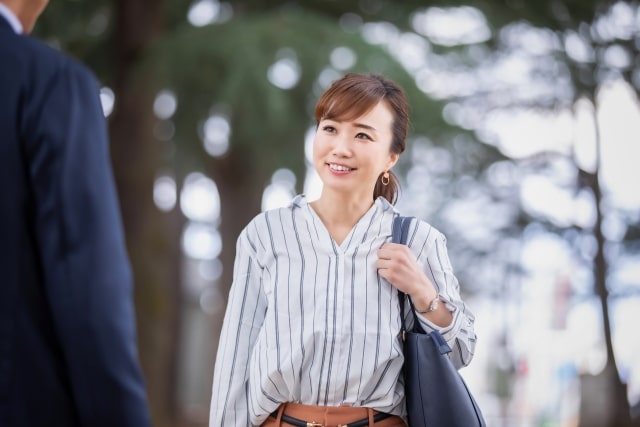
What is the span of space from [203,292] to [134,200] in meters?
26.1

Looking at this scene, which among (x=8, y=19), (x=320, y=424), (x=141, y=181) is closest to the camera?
(x=8, y=19)

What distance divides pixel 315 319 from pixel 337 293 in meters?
0.10

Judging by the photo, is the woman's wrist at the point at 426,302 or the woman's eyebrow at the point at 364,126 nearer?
the woman's wrist at the point at 426,302

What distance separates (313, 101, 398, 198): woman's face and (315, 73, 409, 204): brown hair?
0.02 meters

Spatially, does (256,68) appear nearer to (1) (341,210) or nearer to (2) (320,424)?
(1) (341,210)

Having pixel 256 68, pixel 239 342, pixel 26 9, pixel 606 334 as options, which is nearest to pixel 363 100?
pixel 239 342

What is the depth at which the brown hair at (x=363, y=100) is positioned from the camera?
2920mm

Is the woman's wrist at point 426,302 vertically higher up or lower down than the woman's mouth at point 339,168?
lower down

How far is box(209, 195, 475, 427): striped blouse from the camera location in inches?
107

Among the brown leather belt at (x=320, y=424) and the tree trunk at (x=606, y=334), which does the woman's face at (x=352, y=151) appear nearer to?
the brown leather belt at (x=320, y=424)

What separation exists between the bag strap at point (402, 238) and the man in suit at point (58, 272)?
115 centimetres

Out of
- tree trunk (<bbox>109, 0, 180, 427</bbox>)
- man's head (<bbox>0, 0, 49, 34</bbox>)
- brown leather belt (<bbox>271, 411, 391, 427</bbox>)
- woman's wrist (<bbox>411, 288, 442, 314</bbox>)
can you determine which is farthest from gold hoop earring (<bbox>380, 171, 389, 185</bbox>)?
tree trunk (<bbox>109, 0, 180, 427</bbox>)

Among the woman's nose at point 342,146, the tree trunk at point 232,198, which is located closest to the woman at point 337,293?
the woman's nose at point 342,146

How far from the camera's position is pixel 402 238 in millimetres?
2914
